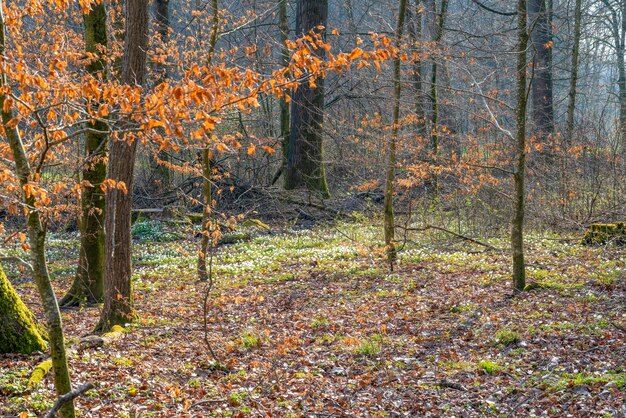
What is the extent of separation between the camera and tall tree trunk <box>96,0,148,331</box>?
8.73 meters

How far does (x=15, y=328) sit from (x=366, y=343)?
439cm

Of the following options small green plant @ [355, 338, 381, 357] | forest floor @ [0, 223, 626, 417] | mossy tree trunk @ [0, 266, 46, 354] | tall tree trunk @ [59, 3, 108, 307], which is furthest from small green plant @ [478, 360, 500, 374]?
tall tree trunk @ [59, 3, 108, 307]

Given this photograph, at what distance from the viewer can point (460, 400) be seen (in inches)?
262

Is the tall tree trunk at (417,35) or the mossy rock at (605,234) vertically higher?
the tall tree trunk at (417,35)

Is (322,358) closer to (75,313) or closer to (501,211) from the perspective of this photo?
(75,313)

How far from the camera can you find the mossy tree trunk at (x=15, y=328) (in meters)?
7.00

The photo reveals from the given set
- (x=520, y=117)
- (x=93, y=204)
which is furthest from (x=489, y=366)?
(x=93, y=204)

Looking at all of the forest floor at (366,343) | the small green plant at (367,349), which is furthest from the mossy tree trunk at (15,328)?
the small green plant at (367,349)

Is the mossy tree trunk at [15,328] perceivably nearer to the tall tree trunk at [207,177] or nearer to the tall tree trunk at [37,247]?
the tall tree trunk at [37,247]

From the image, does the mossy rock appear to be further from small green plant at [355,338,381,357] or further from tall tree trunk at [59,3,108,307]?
tall tree trunk at [59,3,108,307]

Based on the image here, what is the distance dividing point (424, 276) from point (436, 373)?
499 centimetres

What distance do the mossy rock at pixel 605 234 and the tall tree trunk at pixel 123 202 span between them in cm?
974

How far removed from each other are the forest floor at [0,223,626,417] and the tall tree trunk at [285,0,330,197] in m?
7.98

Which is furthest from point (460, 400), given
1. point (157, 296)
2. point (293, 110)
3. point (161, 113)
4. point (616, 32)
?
point (616, 32)
